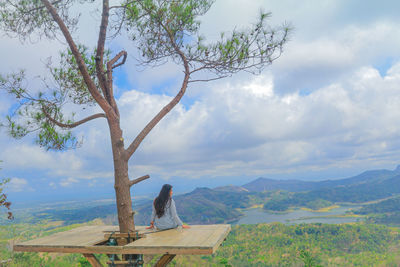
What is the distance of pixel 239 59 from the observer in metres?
4.26

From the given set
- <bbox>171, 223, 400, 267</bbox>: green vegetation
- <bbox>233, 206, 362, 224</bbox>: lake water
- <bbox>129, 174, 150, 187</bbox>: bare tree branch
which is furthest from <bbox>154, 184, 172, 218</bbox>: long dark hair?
<bbox>233, 206, 362, 224</bbox>: lake water

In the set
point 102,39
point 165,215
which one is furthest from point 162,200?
point 102,39

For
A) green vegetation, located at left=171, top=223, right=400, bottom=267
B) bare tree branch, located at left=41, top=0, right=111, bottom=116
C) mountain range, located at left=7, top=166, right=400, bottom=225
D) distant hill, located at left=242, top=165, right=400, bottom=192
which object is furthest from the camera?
distant hill, located at left=242, top=165, right=400, bottom=192

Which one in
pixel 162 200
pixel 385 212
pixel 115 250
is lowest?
pixel 385 212

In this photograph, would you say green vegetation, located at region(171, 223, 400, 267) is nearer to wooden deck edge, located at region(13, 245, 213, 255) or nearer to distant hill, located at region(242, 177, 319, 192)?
wooden deck edge, located at region(13, 245, 213, 255)

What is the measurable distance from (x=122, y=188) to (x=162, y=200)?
1.58 ft

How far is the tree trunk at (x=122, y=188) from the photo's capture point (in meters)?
3.51

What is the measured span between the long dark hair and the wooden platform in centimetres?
24

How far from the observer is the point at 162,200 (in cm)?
362

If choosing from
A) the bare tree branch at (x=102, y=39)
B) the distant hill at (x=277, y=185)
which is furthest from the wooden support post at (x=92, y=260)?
the distant hill at (x=277, y=185)

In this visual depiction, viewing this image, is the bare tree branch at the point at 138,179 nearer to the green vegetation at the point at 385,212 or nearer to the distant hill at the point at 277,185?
the green vegetation at the point at 385,212

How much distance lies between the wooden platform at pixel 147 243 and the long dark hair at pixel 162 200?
239 millimetres

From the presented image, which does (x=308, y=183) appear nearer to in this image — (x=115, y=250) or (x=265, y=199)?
(x=265, y=199)

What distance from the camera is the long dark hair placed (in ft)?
11.7
